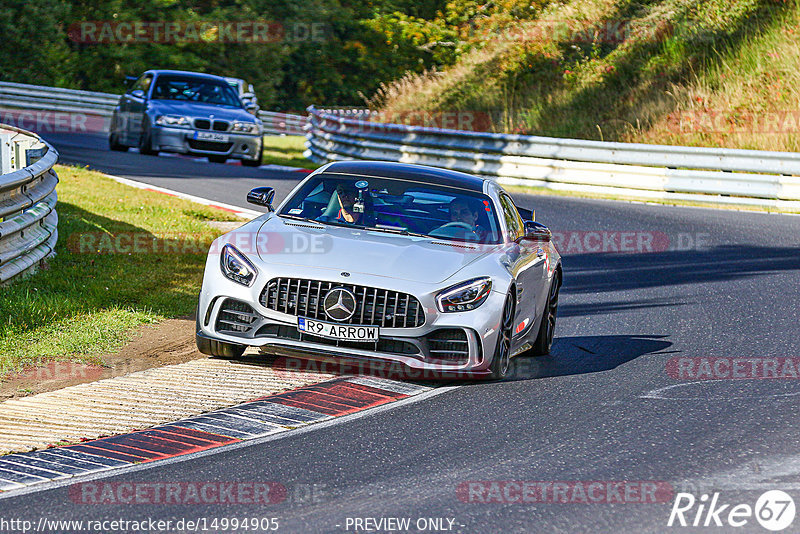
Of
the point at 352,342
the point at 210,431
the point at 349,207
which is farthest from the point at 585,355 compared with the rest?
the point at 210,431

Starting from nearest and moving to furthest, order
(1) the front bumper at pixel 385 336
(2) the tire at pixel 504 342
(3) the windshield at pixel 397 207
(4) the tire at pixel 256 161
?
1. (1) the front bumper at pixel 385 336
2. (2) the tire at pixel 504 342
3. (3) the windshield at pixel 397 207
4. (4) the tire at pixel 256 161

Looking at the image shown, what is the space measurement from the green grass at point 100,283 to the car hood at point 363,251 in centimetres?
154

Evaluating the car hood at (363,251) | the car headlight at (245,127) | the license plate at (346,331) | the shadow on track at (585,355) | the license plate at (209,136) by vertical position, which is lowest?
the license plate at (209,136)

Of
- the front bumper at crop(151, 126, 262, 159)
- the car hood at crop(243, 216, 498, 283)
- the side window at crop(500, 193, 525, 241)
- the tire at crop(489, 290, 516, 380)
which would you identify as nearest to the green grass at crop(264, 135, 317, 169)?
the front bumper at crop(151, 126, 262, 159)

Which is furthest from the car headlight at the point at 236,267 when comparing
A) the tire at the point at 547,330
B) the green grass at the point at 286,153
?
the green grass at the point at 286,153

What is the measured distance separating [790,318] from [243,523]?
7233mm

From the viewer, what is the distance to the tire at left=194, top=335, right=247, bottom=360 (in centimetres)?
823

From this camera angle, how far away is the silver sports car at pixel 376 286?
305 inches

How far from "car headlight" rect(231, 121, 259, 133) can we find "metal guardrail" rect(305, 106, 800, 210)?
3.63 meters

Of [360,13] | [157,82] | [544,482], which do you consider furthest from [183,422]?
[360,13]

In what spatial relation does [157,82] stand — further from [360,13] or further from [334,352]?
[360,13]

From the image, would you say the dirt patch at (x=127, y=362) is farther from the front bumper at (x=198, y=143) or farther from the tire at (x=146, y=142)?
the tire at (x=146, y=142)

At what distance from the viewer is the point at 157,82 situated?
2433cm

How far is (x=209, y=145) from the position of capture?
23438 millimetres
